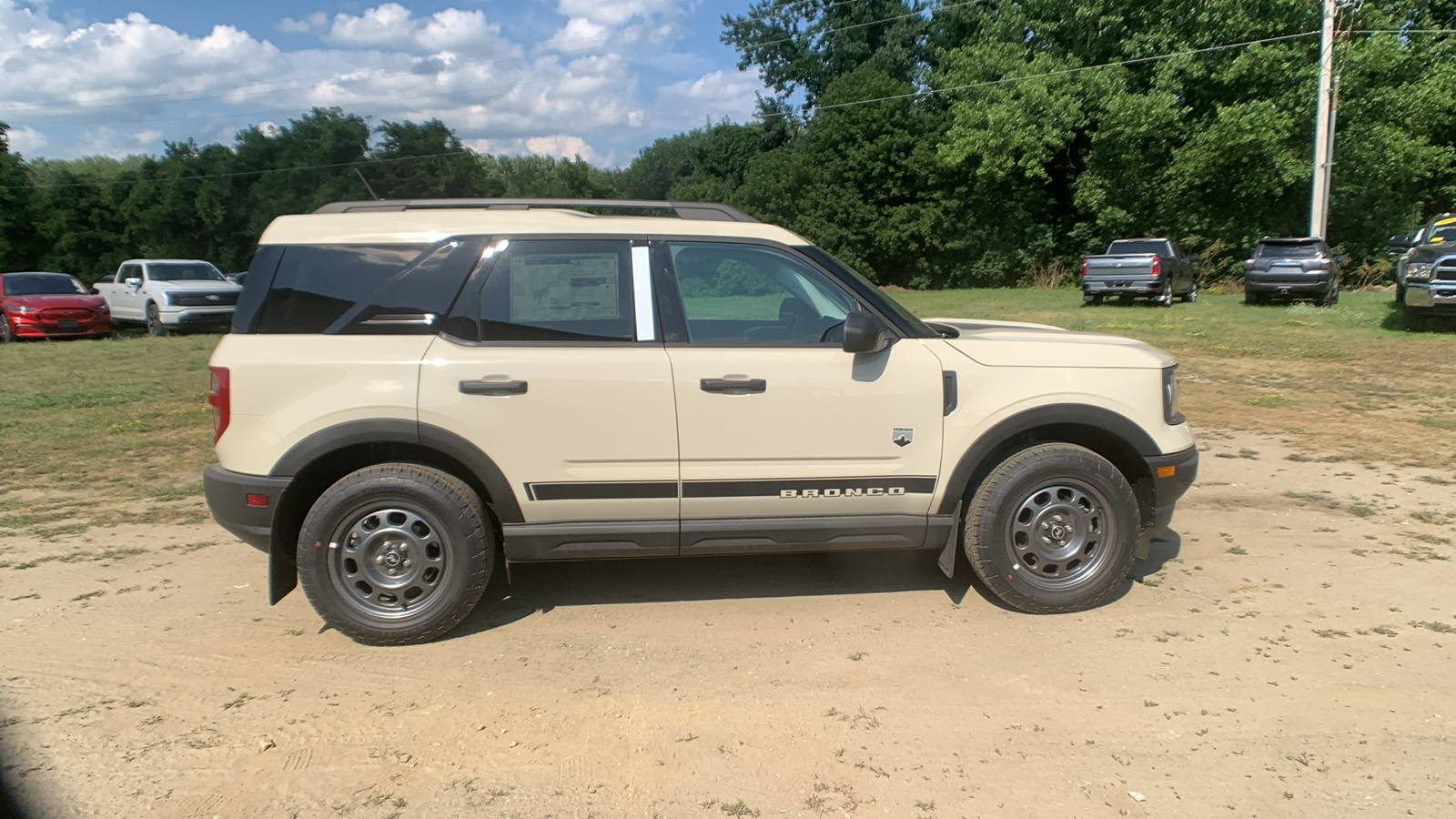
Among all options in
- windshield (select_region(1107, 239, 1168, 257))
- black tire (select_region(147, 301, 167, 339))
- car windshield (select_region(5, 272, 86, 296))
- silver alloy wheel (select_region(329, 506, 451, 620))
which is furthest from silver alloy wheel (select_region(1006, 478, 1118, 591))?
car windshield (select_region(5, 272, 86, 296))

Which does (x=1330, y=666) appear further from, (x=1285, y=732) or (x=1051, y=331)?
(x=1051, y=331)

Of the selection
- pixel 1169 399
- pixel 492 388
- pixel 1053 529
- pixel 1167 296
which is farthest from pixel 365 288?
pixel 1167 296

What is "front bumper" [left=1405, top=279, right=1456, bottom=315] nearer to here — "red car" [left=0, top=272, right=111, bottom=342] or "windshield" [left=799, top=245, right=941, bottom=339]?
"windshield" [left=799, top=245, right=941, bottom=339]

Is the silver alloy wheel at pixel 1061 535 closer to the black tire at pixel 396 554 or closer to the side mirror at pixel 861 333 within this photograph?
the side mirror at pixel 861 333

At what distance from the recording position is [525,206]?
4750 mm

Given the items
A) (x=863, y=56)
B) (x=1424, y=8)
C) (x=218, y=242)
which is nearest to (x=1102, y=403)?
(x=1424, y=8)

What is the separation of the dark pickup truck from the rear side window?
21806mm

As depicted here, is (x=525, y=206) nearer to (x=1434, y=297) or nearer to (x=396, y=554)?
(x=396, y=554)

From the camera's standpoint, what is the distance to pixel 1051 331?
16.6 ft

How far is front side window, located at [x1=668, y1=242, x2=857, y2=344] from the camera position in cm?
442

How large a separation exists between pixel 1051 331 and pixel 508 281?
9.45ft

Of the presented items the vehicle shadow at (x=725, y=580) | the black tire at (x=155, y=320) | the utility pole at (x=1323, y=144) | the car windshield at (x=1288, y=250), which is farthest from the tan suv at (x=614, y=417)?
A: the utility pole at (x=1323, y=144)

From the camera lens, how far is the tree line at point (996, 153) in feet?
93.3

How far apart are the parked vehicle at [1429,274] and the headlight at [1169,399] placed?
540 inches
